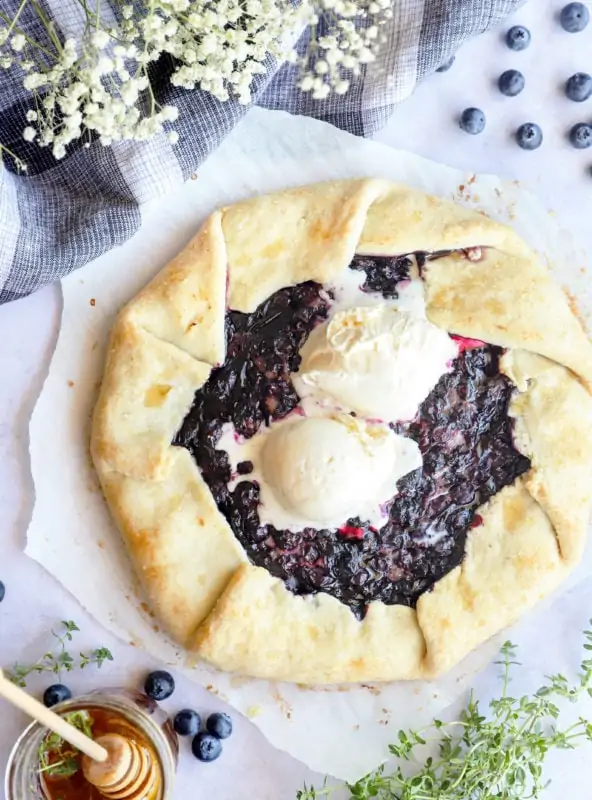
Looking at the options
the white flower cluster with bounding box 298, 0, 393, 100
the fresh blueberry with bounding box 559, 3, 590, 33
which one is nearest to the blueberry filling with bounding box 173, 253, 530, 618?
the white flower cluster with bounding box 298, 0, 393, 100

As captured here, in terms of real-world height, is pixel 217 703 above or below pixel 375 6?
below

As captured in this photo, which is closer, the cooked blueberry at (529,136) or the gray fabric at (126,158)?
the gray fabric at (126,158)

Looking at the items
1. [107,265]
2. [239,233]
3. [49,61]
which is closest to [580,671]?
[239,233]

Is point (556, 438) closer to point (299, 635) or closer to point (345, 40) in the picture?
point (299, 635)

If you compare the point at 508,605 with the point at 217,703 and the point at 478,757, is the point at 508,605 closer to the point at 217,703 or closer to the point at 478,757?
the point at 478,757

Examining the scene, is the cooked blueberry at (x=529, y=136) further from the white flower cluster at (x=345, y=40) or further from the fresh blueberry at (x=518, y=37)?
the white flower cluster at (x=345, y=40)

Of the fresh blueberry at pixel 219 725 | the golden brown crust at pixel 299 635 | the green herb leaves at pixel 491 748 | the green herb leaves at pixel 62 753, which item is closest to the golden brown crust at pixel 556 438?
the green herb leaves at pixel 491 748

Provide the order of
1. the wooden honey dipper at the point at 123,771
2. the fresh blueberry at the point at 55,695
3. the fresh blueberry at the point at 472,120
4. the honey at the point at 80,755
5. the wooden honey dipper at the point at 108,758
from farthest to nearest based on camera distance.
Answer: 1. the fresh blueberry at the point at 472,120
2. the fresh blueberry at the point at 55,695
3. the honey at the point at 80,755
4. the wooden honey dipper at the point at 123,771
5. the wooden honey dipper at the point at 108,758
